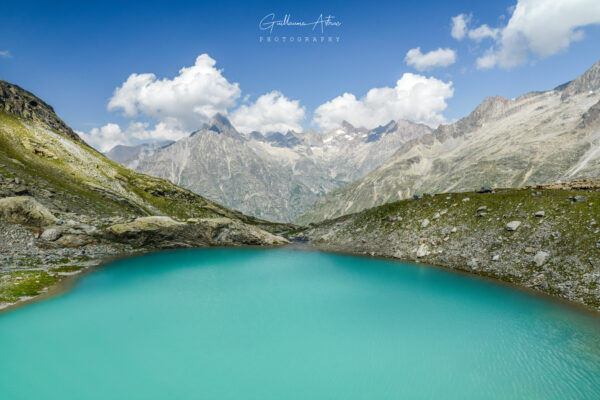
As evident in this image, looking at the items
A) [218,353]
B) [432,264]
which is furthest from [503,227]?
[218,353]

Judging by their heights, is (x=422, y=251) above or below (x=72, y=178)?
below

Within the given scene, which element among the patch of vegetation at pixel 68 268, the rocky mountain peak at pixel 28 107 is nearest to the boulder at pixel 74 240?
the patch of vegetation at pixel 68 268

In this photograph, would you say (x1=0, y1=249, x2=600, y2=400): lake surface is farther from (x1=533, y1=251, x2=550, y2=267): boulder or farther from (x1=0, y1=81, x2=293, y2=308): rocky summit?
(x1=0, y1=81, x2=293, y2=308): rocky summit

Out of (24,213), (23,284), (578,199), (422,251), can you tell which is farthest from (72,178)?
(578,199)

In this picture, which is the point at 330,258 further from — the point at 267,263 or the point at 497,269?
the point at 497,269

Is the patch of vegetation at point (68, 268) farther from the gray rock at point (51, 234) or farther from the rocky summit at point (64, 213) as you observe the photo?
the gray rock at point (51, 234)

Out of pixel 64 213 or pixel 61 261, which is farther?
pixel 64 213

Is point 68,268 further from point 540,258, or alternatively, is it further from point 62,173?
point 540,258
